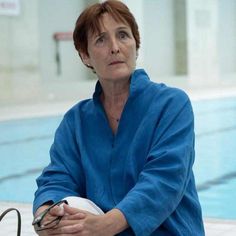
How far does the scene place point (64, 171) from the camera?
2.24 m

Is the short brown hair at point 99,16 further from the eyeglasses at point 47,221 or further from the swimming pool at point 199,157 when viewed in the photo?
the swimming pool at point 199,157

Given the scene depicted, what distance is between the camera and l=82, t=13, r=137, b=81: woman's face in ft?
6.97

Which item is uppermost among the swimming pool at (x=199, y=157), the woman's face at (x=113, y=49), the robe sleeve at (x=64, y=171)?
the woman's face at (x=113, y=49)

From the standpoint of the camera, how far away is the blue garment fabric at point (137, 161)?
6.43 feet

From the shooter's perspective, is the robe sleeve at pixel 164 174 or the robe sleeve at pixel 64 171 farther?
the robe sleeve at pixel 64 171

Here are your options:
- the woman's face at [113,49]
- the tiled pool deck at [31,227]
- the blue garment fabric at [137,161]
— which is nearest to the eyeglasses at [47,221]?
the blue garment fabric at [137,161]

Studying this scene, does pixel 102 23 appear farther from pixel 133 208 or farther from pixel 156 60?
pixel 156 60

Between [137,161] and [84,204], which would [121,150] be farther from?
[84,204]

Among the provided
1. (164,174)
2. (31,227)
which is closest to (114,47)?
(164,174)

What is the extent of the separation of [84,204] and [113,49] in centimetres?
49

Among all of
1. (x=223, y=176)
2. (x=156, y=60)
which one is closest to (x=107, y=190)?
(x=223, y=176)

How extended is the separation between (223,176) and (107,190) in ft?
13.3

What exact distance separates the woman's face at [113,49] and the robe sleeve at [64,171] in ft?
0.83

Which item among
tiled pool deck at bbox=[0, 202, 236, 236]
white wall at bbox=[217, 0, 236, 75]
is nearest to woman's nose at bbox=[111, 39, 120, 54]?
tiled pool deck at bbox=[0, 202, 236, 236]
